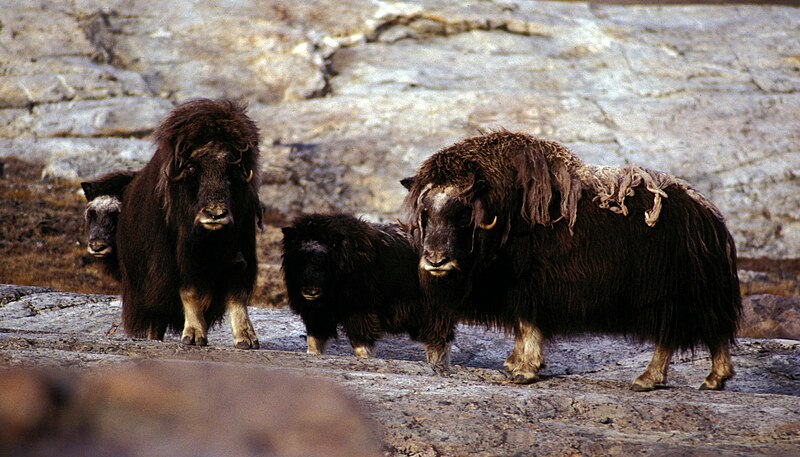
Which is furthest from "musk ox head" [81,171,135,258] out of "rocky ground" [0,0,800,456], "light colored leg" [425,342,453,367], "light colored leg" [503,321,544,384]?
"light colored leg" [503,321,544,384]

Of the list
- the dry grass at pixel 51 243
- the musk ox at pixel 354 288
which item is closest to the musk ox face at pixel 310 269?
the musk ox at pixel 354 288

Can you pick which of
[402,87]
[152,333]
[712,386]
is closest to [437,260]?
[712,386]

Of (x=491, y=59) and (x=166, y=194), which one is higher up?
(x=166, y=194)

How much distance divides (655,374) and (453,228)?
66.5 inches

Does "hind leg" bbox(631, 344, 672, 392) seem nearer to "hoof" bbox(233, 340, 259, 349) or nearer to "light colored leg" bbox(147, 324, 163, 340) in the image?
"hoof" bbox(233, 340, 259, 349)

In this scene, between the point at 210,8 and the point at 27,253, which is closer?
the point at 27,253

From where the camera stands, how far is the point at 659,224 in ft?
21.8

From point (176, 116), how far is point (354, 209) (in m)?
17.3

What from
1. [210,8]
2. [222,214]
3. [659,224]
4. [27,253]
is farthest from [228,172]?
[210,8]

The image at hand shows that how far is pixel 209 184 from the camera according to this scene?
7.21m

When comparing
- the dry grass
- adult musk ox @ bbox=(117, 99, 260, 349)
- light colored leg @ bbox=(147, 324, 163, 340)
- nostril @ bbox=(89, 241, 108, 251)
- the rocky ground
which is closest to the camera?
adult musk ox @ bbox=(117, 99, 260, 349)

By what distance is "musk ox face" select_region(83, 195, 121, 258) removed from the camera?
9.55 metres

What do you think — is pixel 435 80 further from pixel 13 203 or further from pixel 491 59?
pixel 13 203

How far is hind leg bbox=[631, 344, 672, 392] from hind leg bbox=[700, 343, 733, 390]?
36 cm
